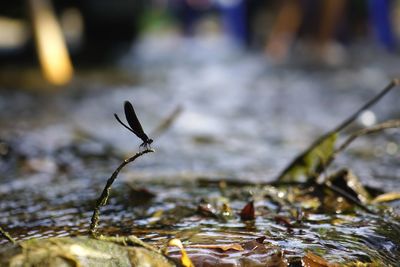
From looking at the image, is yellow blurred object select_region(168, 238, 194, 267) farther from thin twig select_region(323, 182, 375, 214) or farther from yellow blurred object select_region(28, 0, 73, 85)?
yellow blurred object select_region(28, 0, 73, 85)

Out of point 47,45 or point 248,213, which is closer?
point 248,213

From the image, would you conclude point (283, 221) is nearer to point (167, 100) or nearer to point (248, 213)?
point (248, 213)

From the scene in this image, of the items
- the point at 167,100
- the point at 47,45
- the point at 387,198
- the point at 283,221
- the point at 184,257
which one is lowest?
the point at 184,257

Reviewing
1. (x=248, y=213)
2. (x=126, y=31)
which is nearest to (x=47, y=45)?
(x=126, y=31)

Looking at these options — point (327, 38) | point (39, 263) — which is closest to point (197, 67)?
point (327, 38)

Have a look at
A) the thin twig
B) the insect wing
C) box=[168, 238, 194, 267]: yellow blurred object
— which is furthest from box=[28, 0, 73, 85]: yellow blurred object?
the insect wing

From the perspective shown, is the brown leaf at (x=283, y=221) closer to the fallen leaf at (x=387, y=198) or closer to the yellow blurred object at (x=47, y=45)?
the fallen leaf at (x=387, y=198)

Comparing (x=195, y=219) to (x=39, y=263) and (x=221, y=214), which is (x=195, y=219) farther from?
(x=39, y=263)

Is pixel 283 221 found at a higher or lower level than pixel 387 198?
lower
